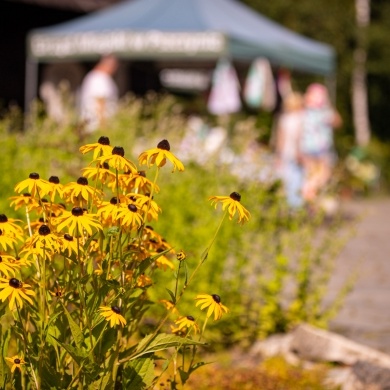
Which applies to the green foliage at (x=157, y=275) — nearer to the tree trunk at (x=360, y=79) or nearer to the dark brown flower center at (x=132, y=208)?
the dark brown flower center at (x=132, y=208)

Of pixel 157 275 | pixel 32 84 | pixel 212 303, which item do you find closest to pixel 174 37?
pixel 32 84

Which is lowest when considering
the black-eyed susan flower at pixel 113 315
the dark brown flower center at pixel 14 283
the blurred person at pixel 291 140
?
the blurred person at pixel 291 140

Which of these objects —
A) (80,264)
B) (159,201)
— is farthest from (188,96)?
(80,264)

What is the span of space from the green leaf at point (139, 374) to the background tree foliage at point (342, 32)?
30.9 meters

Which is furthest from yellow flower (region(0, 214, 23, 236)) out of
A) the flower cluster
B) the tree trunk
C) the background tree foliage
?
the background tree foliage

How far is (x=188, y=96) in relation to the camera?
22.5 metres

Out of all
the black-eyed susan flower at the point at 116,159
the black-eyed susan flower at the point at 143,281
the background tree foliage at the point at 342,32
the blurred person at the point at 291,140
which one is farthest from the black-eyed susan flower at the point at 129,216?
the background tree foliage at the point at 342,32

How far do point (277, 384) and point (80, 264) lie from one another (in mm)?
2451

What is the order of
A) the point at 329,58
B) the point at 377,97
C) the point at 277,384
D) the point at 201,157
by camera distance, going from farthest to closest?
the point at 377,97
the point at 329,58
the point at 201,157
the point at 277,384

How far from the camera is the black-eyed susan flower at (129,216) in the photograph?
2.66m

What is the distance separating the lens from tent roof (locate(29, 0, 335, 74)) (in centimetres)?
1338

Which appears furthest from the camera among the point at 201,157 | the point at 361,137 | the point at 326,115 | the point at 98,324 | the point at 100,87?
the point at 361,137

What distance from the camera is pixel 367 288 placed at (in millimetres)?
8273

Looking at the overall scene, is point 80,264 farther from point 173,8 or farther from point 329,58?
point 329,58
